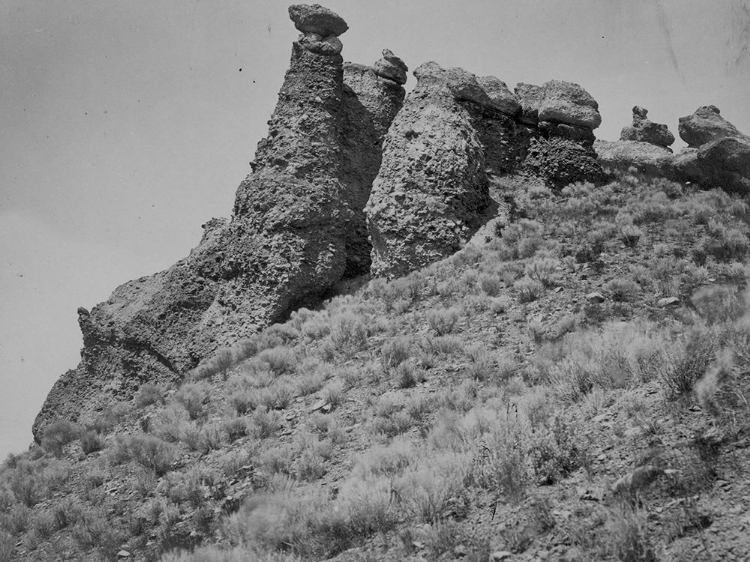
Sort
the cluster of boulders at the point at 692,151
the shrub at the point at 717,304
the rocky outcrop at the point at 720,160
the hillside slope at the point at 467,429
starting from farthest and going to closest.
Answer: the cluster of boulders at the point at 692,151 < the rocky outcrop at the point at 720,160 < the shrub at the point at 717,304 < the hillside slope at the point at 467,429

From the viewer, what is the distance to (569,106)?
26.8 m

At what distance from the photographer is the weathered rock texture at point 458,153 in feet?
67.1

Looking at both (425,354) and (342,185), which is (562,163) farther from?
(425,354)

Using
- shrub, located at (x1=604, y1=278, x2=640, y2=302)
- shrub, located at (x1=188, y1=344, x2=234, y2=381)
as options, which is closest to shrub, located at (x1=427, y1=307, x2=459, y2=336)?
shrub, located at (x1=604, y1=278, x2=640, y2=302)

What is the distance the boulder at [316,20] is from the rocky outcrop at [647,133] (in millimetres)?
16218

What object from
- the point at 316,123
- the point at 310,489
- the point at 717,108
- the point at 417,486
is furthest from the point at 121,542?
the point at 717,108

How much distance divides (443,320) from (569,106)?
57.2ft

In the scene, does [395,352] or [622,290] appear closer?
[395,352]

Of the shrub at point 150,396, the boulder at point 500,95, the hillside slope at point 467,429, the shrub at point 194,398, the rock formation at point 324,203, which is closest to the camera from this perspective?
the hillside slope at point 467,429

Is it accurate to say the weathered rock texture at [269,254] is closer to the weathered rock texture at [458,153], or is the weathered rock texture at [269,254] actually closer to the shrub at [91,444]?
the weathered rock texture at [458,153]

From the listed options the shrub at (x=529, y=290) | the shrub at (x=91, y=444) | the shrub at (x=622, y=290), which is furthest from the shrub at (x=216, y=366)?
the shrub at (x=622, y=290)

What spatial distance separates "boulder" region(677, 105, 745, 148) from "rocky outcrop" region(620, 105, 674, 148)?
247cm

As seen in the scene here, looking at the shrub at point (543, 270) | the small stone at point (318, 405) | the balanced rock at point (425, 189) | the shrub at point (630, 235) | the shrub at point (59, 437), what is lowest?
the shrub at point (59, 437)

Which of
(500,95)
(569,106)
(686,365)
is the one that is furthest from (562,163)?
(686,365)
